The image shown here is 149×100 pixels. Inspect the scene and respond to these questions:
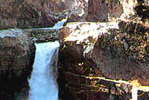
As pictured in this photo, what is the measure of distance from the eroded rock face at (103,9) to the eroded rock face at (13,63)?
15.2 ft

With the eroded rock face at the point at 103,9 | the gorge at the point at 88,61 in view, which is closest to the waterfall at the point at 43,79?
the gorge at the point at 88,61

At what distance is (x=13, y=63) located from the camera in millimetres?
8883

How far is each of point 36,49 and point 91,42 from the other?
408 cm

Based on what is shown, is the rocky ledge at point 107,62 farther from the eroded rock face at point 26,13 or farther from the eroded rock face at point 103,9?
the eroded rock face at point 26,13

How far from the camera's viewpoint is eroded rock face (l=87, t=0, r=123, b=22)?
10.3 m

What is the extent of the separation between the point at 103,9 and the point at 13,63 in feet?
19.6

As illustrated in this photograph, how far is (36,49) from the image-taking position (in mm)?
→ 10438

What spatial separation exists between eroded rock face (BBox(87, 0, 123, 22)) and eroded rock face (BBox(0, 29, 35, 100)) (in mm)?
4636

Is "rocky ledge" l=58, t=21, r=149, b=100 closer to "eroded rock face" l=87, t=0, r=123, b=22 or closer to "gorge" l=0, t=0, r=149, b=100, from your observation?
"gorge" l=0, t=0, r=149, b=100

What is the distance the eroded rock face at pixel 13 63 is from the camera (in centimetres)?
866

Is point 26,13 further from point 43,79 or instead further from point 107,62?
point 107,62

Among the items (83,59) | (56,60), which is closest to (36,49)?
(56,60)

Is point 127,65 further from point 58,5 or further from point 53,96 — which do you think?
point 58,5

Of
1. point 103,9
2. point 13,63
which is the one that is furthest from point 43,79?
point 103,9
